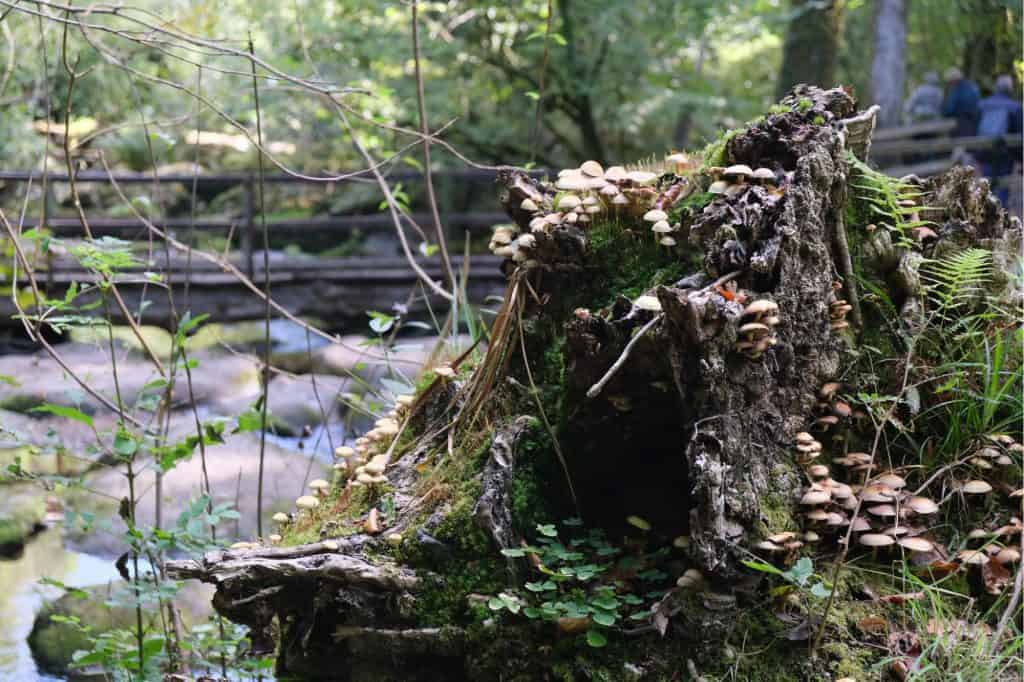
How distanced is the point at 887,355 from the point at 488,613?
5.26 ft

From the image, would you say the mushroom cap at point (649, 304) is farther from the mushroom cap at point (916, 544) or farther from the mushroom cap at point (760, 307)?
the mushroom cap at point (916, 544)

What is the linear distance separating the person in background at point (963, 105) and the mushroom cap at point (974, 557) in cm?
1127

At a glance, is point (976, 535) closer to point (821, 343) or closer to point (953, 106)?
point (821, 343)

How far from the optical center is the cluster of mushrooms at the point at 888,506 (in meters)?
2.66

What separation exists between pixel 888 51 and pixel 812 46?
2.79 meters

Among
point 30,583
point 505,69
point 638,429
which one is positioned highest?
point 505,69

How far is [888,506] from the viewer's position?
2.76m

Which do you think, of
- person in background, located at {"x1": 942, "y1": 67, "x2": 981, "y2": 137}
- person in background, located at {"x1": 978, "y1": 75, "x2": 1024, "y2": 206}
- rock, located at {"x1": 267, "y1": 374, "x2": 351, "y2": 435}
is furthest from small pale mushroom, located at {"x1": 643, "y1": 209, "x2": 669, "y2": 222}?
person in background, located at {"x1": 942, "y1": 67, "x2": 981, "y2": 137}

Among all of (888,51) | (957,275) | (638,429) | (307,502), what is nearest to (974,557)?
(957,275)

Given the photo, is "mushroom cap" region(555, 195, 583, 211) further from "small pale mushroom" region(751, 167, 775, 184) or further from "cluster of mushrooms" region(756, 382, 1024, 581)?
"cluster of mushrooms" region(756, 382, 1024, 581)

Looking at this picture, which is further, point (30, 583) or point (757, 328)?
point (30, 583)

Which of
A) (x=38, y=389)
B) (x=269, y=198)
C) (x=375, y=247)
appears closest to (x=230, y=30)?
(x=269, y=198)

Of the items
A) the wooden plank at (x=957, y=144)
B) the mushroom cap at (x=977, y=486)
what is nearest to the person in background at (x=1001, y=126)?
the wooden plank at (x=957, y=144)

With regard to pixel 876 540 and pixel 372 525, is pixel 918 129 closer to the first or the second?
pixel 876 540
